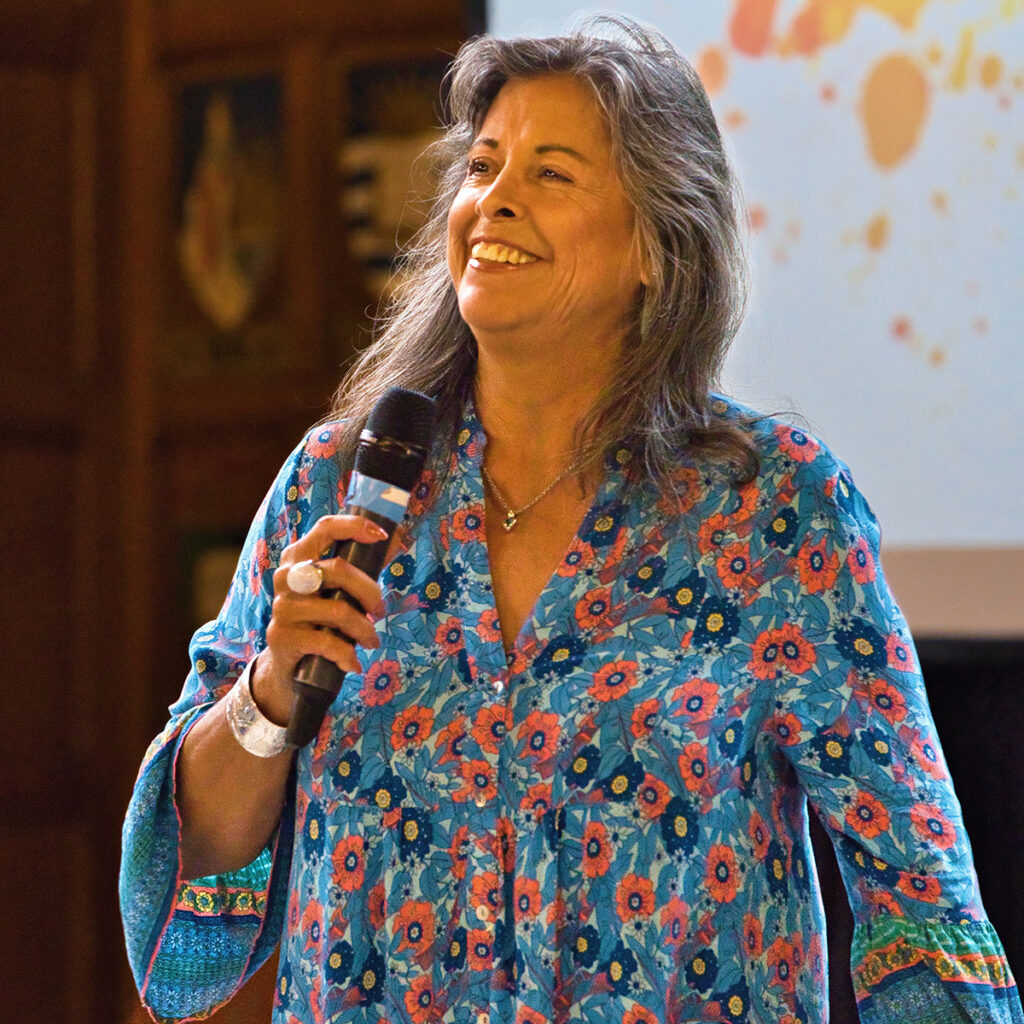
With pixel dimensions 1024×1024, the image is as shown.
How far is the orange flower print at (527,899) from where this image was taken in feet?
4.69

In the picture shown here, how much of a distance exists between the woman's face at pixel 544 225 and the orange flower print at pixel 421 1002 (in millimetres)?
662

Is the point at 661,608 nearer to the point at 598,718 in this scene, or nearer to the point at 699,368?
the point at 598,718

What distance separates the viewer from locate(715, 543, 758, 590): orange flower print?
153 centimetres

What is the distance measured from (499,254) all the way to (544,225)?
57 mm

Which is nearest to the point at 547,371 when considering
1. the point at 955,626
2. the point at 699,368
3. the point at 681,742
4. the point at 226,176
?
the point at 699,368

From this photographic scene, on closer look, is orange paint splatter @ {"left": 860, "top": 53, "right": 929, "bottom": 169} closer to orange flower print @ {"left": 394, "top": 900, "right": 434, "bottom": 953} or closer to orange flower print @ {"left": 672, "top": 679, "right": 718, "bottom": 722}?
orange flower print @ {"left": 672, "top": 679, "right": 718, "bottom": 722}

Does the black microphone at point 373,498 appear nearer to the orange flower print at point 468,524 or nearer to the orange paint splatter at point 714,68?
the orange flower print at point 468,524

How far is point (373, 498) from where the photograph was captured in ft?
4.36

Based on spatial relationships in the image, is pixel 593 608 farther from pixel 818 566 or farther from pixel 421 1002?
pixel 421 1002

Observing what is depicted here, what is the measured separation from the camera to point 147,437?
388cm

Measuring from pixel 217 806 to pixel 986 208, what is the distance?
1703 mm

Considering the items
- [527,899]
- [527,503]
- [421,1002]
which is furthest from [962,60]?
[421,1002]

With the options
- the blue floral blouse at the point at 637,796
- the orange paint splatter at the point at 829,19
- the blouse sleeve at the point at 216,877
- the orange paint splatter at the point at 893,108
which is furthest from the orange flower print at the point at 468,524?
the orange paint splatter at the point at 829,19

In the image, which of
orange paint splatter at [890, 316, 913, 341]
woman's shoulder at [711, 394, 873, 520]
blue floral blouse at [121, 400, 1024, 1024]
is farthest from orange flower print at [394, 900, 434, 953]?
orange paint splatter at [890, 316, 913, 341]
